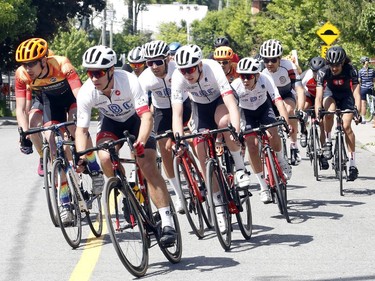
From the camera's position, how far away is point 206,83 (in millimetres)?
11172

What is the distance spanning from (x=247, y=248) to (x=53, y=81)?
10.3 ft

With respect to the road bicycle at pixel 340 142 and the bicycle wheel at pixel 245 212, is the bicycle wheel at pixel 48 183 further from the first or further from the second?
the road bicycle at pixel 340 142

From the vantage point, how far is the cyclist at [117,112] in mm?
9477

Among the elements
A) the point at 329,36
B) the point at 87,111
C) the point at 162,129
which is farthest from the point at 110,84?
the point at 329,36

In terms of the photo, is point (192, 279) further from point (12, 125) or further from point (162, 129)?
point (12, 125)

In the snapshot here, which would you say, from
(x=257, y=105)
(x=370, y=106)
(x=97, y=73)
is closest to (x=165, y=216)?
(x=97, y=73)

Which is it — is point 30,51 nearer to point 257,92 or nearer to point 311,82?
point 257,92

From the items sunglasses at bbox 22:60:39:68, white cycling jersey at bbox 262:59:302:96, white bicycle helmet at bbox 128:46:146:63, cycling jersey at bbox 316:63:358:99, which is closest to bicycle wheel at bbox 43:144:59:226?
sunglasses at bbox 22:60:39:68

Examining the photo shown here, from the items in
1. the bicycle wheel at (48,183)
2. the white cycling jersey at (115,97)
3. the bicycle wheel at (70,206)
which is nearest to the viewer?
the white cycling jersey at (115,97)

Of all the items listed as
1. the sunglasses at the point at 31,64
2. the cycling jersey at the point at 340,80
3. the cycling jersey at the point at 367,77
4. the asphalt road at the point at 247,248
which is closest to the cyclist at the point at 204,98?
the asphalt road at the point at 247,248

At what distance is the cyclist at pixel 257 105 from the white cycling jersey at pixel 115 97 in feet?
8.71

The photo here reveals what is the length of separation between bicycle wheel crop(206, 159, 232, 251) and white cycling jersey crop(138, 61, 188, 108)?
10.1 feet

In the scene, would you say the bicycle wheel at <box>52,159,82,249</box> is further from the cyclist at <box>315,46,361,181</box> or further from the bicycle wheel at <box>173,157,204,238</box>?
the cyclist at <box>315,46,361,181</box>

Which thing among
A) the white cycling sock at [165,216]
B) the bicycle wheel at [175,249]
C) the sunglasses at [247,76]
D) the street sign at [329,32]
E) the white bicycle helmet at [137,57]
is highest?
the street sign at [329,32]
